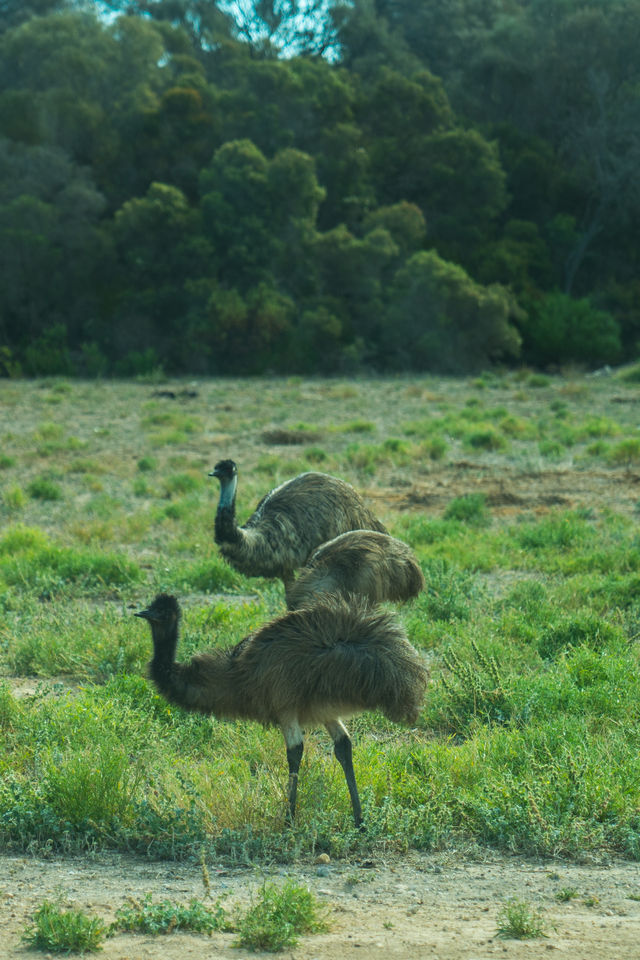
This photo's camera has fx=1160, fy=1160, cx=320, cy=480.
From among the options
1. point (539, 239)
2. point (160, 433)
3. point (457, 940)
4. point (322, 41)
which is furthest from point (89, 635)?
point (322, 41)

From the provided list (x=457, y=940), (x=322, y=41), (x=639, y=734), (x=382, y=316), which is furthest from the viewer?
(x=322, y=41)

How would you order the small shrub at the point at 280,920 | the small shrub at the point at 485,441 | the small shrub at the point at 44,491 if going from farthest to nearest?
the small shrub at the point at 485,441
the small shrub at the point at 44,491
the small shrub at the point at 280,920

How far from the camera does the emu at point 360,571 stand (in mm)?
6117

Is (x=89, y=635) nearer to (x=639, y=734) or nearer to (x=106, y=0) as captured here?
(x=639, y=734)

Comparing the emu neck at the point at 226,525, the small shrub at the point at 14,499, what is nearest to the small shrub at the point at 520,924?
the emu neck at the point at 226,525

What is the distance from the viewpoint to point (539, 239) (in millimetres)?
40250

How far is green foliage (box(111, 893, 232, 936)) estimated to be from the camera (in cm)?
389

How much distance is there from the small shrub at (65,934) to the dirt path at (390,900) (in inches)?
1.8

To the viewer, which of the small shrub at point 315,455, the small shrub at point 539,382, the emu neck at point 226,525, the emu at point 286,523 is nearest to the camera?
the emu neck at point 226,525

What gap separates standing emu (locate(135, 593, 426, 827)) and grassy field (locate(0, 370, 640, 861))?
0.32 metres

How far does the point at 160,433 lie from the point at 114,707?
13582mm

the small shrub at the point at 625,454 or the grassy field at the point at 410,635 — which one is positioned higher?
the small shrub at the point at 625,454

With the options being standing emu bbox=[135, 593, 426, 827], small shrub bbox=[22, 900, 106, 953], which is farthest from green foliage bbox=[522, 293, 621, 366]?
small shrub bbox=[22, 900, 106, 953]

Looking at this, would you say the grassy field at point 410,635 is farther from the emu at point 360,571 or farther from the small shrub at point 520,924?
the small shrub at point 520,924
